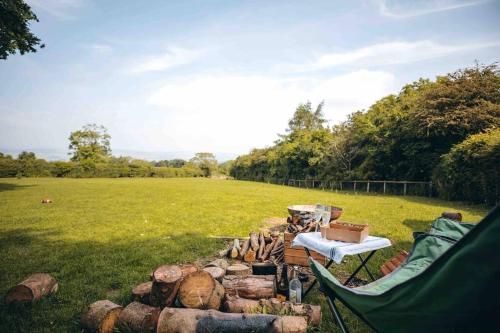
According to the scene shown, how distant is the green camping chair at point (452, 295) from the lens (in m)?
1.37

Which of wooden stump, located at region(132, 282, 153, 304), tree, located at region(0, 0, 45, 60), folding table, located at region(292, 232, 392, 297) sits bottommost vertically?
wooden stump, located at region(132, 282, 153, 304)

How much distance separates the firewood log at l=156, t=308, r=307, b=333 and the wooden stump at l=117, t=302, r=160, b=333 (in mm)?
233

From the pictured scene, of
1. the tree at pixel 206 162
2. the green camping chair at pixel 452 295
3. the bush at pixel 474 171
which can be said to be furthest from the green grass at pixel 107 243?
the tree at pixel 206 162

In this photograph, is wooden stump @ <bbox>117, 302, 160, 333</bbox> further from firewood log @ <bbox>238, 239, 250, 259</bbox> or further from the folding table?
firewood log @ <bbox>238, 239, 250, 259</bbox>

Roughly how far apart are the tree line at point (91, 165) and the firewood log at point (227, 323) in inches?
1995

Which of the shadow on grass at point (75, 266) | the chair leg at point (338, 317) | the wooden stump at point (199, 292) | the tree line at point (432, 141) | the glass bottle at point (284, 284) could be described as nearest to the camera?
the chair leg at point (338, 317)

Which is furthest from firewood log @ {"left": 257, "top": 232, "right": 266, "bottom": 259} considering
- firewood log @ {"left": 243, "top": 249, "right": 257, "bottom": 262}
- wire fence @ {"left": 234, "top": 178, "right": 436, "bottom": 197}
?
wire fence @ {"left": 234, "top": 178, "right": 436, "bottom": 197}

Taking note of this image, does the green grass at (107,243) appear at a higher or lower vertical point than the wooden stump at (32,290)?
lower

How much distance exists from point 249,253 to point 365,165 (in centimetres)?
2027

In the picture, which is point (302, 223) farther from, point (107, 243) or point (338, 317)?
point (107, 243)

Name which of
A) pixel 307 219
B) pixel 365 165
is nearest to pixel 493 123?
pixel 365 165

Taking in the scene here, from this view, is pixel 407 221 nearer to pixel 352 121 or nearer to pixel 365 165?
pixel 365 165

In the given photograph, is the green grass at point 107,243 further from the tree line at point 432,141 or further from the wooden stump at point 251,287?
the tree line at point 432,141

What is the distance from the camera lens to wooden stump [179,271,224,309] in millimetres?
3326
